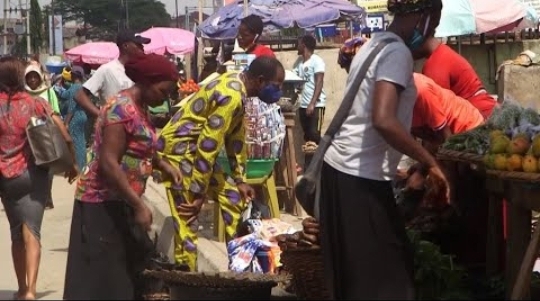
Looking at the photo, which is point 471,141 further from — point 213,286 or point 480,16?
point 480,16

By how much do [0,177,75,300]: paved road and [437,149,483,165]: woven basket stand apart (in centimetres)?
312

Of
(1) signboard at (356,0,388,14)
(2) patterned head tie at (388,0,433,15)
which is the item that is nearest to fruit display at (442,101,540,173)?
(2) patterned head tie at (388,0,433,15)

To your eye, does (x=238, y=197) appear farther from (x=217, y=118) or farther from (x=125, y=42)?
(x=125, y=42)

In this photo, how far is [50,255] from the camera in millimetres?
10586

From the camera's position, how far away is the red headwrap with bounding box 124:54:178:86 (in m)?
5.65

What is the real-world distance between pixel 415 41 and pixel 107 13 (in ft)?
285

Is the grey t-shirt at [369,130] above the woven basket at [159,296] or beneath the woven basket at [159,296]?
above

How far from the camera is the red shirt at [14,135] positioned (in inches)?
299

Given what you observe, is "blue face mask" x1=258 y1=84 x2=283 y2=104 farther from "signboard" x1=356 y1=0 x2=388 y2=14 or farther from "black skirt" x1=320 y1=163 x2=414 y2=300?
"signboard" x1=356 y1=0 x2=388 y2=14

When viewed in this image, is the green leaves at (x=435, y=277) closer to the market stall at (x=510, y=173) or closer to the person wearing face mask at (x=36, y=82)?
the market stall at (x=510, y=173)

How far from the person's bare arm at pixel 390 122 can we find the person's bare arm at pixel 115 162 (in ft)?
4.74

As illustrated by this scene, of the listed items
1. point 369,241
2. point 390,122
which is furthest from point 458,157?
point 390,122

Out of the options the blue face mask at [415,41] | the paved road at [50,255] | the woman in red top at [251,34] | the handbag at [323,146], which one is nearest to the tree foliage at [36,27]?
the paved road at [50,255]

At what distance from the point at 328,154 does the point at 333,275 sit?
0.54 m
